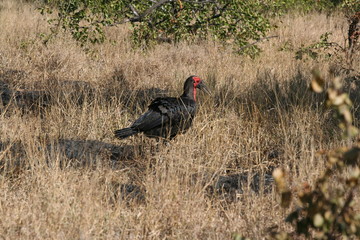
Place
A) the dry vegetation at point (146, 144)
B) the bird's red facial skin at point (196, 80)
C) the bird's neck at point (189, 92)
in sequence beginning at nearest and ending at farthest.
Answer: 1. the dry vegetation at point (146, 144)
2. the bird's neck at point (189, 92)
3. the bird's red facial skin at point (196, 80)

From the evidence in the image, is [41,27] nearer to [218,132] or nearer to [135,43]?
[135,43]

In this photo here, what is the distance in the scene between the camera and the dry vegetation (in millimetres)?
4055

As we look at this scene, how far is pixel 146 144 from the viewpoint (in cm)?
621

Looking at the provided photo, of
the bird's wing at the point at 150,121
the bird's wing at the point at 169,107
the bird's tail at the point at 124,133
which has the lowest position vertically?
the bird's tail at the point at 124,133

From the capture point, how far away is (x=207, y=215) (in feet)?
14.1

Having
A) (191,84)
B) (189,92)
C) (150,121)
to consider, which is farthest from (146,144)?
(191,84)

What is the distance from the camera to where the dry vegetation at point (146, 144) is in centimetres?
405

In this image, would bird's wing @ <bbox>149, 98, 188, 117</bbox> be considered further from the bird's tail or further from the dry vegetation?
the bird's tail

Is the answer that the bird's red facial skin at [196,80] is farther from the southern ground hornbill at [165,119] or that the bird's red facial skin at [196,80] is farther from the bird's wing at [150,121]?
the bird's wing at [150,121]

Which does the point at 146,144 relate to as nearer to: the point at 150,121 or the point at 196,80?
the point at 150,121

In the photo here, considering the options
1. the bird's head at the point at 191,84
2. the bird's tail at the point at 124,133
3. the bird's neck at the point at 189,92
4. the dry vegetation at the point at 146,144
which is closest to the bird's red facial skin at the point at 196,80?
the bird's head at the point at 191,84

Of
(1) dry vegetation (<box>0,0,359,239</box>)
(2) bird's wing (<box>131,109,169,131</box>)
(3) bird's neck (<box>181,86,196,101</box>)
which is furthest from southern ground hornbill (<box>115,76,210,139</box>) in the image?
(3) bird's neck (<box>181,86,196,101</box>)

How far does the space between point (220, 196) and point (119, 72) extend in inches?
175

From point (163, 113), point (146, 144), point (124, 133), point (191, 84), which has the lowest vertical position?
point (146, 144)
